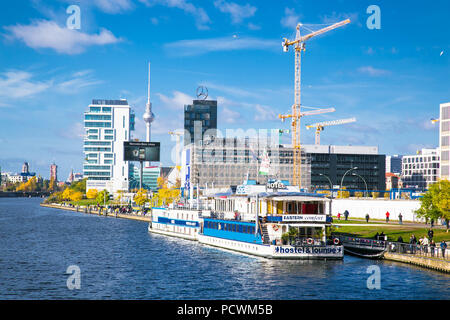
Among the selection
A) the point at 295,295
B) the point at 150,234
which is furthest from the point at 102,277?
the point at 150,234

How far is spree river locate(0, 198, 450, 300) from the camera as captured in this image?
45625mm

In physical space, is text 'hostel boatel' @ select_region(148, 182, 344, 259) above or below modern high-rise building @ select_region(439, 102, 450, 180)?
below

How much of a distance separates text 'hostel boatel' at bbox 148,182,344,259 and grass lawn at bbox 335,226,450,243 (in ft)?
37.8

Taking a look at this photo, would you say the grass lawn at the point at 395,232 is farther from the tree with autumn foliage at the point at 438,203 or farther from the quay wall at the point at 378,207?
the quay wall at the point at 378,207

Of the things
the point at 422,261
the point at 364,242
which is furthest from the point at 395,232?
the point at 422,261

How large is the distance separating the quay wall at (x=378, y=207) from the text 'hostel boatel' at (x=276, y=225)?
31168mm

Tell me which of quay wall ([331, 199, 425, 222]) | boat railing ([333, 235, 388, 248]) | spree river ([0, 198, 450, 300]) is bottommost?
spree river ([0, 198, 450, 300])

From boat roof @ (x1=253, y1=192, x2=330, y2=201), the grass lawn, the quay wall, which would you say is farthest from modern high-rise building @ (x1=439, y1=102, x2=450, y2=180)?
boat roof @ (x1=253, y1=192, x2=330, y2=201)

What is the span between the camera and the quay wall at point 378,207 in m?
96.0

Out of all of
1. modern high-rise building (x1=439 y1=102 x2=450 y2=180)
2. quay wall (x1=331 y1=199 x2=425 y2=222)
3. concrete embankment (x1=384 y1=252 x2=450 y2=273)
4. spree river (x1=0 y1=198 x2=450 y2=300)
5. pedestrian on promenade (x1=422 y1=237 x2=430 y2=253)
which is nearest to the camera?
spree river (x1=0 y1=198 x2=450 y2=300)

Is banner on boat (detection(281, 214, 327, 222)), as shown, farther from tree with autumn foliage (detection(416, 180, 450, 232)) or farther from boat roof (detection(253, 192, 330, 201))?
tree with autumn foliage (detection(416, 180, 450, 232))

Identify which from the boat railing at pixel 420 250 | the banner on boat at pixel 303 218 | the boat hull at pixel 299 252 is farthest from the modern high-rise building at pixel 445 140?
the boat hull at pixel 299 252

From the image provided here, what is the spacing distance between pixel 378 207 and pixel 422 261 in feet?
159

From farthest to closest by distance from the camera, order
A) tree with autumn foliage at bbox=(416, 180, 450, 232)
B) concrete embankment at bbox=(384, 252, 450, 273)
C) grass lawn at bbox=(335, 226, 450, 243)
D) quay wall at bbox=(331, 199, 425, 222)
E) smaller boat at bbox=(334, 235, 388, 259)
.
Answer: quay wall at bbox=(331, 199, 425, 222)
tree with autumn foliage at bbox=(416, 180, 450, 232)
grass lawn at bbox=(335, 226, 450, 243)
smaller boat at bbox=(334, 235, 388, 259)
concrete embankment at bbox=(384, 252, 450, 273)
